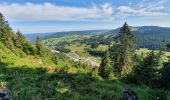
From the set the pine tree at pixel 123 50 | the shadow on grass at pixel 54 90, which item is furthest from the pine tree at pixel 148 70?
the pine tree at pixel 123 50

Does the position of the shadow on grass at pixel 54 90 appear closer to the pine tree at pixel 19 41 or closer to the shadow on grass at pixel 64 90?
the shadow on grass at pixel 64 90

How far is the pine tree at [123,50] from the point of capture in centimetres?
6009

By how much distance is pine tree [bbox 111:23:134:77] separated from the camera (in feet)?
197

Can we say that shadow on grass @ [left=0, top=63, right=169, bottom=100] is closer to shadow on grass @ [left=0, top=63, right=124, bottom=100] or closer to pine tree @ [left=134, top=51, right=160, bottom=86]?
shadow on grass @ [left=0, top=63, right=124, bottom=100]

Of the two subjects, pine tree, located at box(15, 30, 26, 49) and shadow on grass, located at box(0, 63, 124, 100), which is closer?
shadow on grass, located at box(0, 63, 124, 100)

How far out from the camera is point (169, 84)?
25.1 m

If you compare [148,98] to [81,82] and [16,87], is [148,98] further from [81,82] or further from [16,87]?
[16,87]

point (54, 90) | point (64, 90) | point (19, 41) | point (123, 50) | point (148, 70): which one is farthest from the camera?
point (19, 41)

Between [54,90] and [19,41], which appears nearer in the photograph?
[54,90]

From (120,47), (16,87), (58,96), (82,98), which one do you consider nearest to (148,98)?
(82,98)

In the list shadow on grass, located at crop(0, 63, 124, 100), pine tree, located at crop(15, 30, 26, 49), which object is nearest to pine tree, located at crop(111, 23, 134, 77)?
pine tree, located at crop(15, 30, 26, 49)

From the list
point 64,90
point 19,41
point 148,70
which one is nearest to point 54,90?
point 64,90

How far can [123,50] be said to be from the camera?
60.5 metres

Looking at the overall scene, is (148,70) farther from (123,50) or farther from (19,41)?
(19,41)
